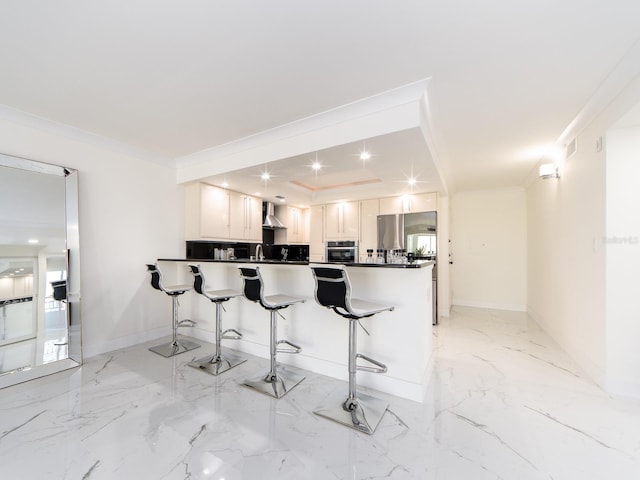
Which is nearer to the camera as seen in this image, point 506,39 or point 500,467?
point 500,467

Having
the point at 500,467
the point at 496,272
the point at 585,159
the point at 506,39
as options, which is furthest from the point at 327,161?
the point at 496,272

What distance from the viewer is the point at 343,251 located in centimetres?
545

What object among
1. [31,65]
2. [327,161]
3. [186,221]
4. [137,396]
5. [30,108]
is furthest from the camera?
[186,221]

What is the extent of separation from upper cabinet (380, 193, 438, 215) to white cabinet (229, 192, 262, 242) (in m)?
2.33

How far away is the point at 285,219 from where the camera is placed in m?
5.87

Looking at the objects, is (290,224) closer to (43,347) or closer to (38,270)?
(38,270)

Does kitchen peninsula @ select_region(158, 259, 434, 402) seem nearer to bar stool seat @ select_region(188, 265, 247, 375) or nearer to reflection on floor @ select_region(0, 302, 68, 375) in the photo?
bar stool seat @ select_region(188, 265, 247, 375)

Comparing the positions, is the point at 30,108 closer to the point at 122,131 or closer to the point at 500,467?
the point at 122,131

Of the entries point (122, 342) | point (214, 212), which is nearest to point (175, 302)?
point (122, 342)

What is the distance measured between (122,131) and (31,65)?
Answer: 1.10 meters

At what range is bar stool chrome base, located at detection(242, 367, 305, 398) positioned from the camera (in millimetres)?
2283

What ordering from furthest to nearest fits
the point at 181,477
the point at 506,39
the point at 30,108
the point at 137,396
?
1. the point at 30,108
2. the point at 137,396
3. the point at 506,39
4. the point at 181,477

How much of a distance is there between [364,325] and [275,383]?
3.11 ft

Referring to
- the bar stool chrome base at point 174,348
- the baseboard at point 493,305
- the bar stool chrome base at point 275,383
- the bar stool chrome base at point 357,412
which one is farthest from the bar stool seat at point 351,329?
the baseboard at point 493,305
